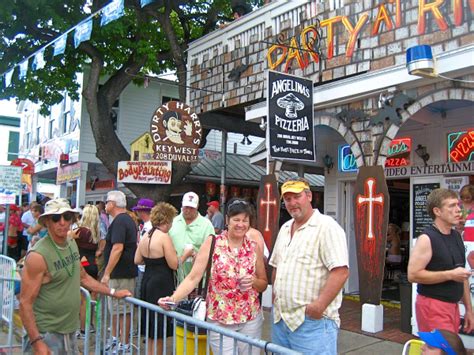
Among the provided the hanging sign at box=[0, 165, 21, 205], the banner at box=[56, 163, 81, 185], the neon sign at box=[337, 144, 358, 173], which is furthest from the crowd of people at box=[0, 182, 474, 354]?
the banner at box=[56, 163, 81, 185]

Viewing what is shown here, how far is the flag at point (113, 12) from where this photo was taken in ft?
30.5

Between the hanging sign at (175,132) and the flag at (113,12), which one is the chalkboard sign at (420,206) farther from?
the flag at (113,12)

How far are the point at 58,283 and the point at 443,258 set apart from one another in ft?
9.16

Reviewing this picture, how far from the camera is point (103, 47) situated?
14781 mm

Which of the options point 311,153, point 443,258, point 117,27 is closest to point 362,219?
point 311,153

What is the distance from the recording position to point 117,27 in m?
13.2

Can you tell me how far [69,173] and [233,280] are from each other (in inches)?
645

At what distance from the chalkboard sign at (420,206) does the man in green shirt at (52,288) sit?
245 inches

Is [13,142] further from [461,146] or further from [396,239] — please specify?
[461,146]

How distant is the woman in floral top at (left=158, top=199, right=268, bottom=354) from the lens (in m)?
3.65

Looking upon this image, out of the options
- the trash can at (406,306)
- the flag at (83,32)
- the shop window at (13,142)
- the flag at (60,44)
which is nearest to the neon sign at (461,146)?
Result: the trash can at (406,306)

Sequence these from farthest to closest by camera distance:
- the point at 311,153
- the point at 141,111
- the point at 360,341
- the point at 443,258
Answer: the point at 141,111 < the point at 311,153 < the point at 360,341 < the point at 443,258

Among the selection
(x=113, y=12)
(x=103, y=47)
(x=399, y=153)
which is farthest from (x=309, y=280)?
(x=103, y=47)

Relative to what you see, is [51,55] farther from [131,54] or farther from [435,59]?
[435,59]
